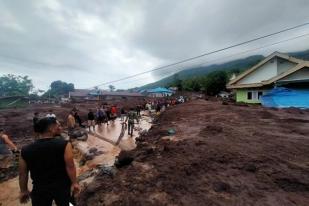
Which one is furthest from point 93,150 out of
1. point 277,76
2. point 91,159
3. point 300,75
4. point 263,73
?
point 263,73

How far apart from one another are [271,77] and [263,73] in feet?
3.72

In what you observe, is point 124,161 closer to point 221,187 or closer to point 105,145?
point 221,187

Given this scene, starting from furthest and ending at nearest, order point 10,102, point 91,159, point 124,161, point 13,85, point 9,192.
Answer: point 13,85
point 10,102
point 91,159
point 9,192
point 124,161

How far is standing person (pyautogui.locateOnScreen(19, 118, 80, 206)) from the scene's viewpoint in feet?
8.97

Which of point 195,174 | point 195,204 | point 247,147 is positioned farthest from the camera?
point 247,147

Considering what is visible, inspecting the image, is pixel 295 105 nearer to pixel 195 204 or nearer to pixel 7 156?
pixel 195 204

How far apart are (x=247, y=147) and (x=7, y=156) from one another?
31.7ft

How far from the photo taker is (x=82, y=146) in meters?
10.6

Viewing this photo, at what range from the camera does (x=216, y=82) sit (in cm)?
3794

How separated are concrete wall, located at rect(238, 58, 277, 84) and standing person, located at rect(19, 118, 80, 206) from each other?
76.2 feet

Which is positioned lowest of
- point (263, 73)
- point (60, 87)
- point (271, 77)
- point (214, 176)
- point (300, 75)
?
point (214, 176)

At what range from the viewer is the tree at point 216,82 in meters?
37.5

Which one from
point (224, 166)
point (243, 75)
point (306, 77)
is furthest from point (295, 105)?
point (224, 166)

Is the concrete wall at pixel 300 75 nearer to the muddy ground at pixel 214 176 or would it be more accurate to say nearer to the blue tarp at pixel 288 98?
the blue tarp at pixel 288 98
